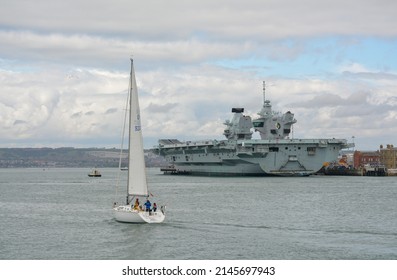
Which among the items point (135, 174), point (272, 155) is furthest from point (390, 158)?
point (135, 174)

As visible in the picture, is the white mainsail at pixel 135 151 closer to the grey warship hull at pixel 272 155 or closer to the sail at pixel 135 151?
the sail at pixel 135 151

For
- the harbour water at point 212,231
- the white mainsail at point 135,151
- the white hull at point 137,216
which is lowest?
the harbour water at point 212,231

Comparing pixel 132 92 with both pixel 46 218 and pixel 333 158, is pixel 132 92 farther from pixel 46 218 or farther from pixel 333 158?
pixel 333 158

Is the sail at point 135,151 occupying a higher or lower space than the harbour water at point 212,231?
higher

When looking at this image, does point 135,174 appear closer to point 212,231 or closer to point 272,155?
point 212,231

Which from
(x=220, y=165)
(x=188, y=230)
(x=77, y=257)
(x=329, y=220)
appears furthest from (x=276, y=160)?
(x=77, y=257)

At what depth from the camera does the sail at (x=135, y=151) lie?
42594 millimetres

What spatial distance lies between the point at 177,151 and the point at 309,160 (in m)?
29.8

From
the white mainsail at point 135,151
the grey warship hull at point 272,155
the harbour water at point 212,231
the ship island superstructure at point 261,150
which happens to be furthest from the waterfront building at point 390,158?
the white mainsail at point 135,151

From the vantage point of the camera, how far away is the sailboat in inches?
1671

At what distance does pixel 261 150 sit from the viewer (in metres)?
109

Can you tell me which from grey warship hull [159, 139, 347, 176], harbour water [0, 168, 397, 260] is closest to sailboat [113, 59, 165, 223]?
harbour water [0, 168, 397, 260]

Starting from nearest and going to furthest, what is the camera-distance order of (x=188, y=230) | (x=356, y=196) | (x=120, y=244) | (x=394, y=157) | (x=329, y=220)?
1. (x=120, y=244)
2. (x=188, y=230)
3. (x=329, y=220)
4. (x=356, y=196)
5. (x=394, y=157)

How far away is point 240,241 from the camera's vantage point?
119 ft
